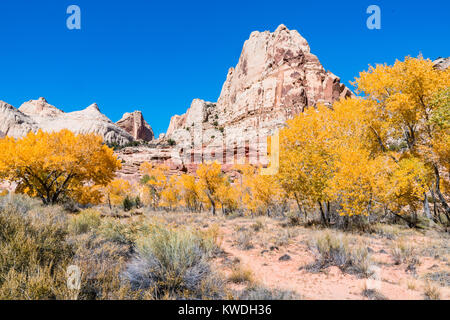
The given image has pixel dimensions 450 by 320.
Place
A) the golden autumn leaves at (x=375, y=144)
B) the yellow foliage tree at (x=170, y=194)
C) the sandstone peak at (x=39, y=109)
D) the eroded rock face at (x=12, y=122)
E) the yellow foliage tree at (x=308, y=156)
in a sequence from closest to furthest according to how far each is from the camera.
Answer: the golden autumn leaves at (x=375, y=144)
the yellow foliage tree at (x=308, y=156)
the yellow foliage tree at (x=170, y=194)
the eroded rock face at (x=12, y=122)
the sandstone peak at (x=39, y=109)

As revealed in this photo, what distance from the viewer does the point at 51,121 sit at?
97.0m

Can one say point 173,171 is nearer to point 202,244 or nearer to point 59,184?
point 59,184

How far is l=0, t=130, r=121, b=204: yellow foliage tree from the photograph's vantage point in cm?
1258

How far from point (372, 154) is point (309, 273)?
11.1 meters

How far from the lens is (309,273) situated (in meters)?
5.44

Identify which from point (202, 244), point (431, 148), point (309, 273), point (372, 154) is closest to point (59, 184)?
point (202, 244)

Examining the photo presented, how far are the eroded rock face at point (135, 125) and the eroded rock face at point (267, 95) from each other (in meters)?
67.5

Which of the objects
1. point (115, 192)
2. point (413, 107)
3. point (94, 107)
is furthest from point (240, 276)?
point (94, 107)

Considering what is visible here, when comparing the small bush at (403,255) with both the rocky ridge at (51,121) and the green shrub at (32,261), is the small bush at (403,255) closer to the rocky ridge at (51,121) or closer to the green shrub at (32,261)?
the green shrub at (32,261)

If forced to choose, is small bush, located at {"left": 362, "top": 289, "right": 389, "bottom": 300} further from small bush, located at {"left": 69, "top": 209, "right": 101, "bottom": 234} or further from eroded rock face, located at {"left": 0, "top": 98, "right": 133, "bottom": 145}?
eroded rock face, located at {"left": 0, "top": 98, "right": 133, "bottom": 145}

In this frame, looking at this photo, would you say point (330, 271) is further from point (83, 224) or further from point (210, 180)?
point (210, 180)

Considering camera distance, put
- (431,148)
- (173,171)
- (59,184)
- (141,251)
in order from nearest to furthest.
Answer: (141,251)
(431,148)
(59,184)
(173,171)

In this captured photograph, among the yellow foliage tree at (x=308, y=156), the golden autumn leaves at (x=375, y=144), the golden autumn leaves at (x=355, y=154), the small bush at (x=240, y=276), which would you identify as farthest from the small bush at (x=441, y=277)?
the yellow foliage tree at (x=308, y=156)

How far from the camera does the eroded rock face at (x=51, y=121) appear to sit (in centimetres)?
8335
